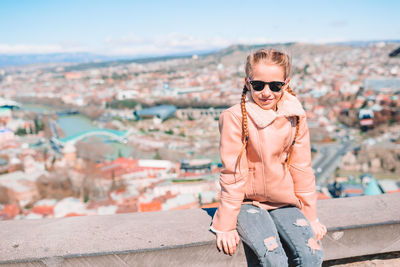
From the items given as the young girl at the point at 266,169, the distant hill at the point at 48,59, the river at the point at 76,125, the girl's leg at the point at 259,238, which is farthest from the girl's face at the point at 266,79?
the distant hill at the point at 48,59

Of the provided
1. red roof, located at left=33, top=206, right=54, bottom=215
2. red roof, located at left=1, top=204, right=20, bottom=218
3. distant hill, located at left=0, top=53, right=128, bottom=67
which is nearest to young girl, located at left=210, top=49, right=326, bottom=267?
red roof, located at left=33, top=206, right=54, bottom=215

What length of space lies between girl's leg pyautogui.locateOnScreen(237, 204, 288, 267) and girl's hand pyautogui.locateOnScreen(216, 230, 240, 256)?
3cm

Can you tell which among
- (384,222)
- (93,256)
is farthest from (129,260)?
(384,222)

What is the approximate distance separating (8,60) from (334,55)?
4777 centimetres

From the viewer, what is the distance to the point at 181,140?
19.9 metres

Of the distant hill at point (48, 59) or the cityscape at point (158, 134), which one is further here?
the distant hill at point (48, 59)

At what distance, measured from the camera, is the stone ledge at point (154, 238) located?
0.59 meters

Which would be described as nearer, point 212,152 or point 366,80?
point 212,152

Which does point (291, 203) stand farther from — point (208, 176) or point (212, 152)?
point (212, 152)

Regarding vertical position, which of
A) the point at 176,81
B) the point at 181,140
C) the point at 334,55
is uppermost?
the point at 334,55

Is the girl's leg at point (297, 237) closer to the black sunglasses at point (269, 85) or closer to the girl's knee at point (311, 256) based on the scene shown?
the girl's knee at point (311, 256)

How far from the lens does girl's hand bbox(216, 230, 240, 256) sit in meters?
0.62

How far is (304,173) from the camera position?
0.73m

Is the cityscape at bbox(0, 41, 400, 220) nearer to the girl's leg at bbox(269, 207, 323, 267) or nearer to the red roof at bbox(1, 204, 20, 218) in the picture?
the red roof at bbox(1, 204, 20, 218)
